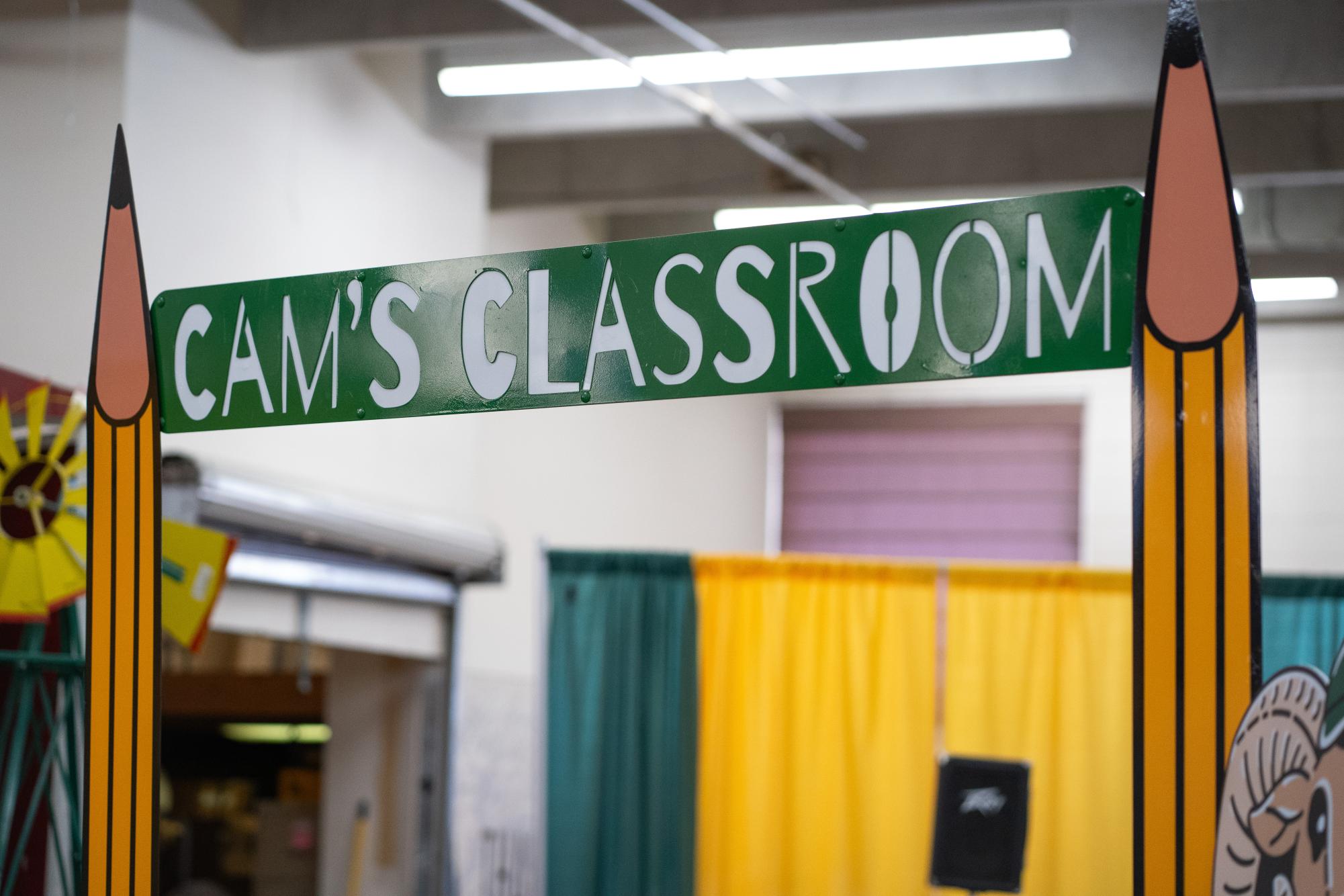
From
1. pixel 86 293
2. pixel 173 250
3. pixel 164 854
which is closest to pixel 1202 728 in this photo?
pixel 86 293

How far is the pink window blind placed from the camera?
26.6ft

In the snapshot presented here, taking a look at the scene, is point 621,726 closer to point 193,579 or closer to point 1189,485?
point 193,579

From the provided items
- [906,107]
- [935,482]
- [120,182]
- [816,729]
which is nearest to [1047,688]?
[816,729]

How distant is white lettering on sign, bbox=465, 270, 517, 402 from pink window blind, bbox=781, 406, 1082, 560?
6.61 metres

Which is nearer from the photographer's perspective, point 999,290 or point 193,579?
point 999,290

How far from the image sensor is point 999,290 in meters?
1.54

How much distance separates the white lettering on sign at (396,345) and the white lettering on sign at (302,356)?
5cm

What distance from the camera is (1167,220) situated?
1437 mm

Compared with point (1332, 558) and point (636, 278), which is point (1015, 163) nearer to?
point (1332, 558)

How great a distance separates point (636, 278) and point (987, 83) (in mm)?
3684

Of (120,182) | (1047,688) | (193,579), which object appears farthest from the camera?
(1047,688)

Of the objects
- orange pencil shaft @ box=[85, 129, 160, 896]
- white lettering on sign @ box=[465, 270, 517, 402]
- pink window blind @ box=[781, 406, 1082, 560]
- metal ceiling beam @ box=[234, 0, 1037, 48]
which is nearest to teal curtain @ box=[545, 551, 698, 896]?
metal ceiling beam @ box=[234, 0, 1037, 48]

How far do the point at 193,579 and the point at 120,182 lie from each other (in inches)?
32.9

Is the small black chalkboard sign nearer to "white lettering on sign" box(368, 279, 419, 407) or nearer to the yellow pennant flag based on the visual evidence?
the yellow pennant flag
